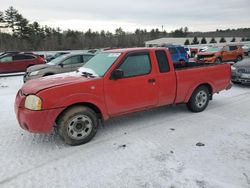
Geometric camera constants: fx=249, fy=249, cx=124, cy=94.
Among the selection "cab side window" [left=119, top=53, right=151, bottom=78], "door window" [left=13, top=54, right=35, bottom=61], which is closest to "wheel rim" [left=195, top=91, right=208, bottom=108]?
"cab side window" [left=119, top=53, right=151, bottom=78]

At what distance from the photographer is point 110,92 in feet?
16.3

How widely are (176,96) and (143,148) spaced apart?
2008mm

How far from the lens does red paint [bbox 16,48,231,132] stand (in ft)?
14.4

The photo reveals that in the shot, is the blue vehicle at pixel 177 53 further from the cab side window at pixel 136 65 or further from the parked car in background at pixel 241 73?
the cab side window at pixel 136 65

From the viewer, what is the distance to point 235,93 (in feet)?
29.6

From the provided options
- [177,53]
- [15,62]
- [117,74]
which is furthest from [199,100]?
[15,62]

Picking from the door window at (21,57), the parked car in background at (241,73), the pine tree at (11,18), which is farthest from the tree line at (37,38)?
the parked car in background at (241,73)

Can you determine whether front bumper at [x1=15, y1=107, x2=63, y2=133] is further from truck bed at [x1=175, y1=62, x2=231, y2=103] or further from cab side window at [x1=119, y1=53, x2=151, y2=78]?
truck bed at [x1=175, y1=62, x2=231, y2=103]

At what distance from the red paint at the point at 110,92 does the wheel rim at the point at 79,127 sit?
0.96ft

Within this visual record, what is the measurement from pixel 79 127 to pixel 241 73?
782cm

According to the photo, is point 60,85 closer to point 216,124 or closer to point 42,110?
point 42,110

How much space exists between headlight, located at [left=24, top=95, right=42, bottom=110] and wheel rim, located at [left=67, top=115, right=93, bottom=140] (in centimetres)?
64

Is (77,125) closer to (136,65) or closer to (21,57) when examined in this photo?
(136,65)

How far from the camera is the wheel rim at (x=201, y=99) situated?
6.58 metres
